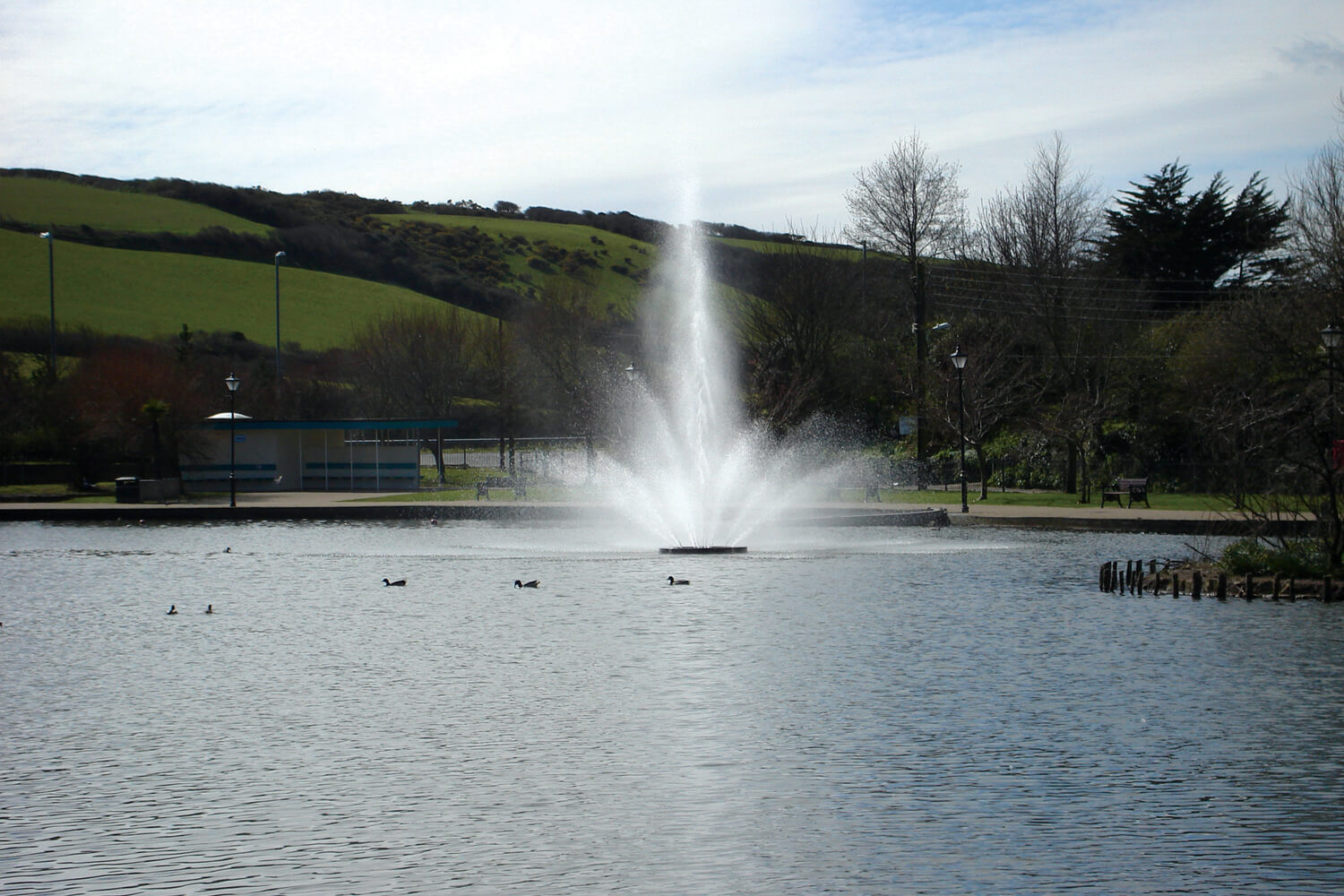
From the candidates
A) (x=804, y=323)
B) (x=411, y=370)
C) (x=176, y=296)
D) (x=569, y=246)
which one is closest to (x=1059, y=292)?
(x=804, y=323)

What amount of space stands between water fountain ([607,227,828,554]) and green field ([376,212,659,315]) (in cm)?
7023

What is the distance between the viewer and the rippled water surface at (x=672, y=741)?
8.75 m

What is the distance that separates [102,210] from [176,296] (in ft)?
78.5

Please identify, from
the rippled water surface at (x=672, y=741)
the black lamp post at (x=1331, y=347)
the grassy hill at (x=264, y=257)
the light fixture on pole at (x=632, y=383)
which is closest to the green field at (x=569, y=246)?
the grassy hill at (x=264, y=257)

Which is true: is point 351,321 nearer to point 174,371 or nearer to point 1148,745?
point 174,371

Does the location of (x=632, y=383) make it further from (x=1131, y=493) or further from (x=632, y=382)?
(x=1131, y=493)

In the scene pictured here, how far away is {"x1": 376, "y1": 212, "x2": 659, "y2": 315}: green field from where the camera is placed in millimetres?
146250

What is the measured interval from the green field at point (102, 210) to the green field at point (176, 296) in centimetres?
690

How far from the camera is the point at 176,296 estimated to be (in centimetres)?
11494

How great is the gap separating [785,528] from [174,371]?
35847 millimetres

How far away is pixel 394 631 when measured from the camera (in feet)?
60.5

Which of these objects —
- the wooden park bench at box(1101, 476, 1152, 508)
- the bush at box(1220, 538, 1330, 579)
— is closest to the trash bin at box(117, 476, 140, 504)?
the wooden park bench at box(1101, 476, 1152, 508)

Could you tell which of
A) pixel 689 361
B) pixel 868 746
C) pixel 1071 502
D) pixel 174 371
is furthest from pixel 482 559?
pixel 174 371

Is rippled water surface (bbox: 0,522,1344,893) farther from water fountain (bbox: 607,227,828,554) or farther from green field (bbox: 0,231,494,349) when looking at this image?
green field (bbox: 0,231,494,349)
